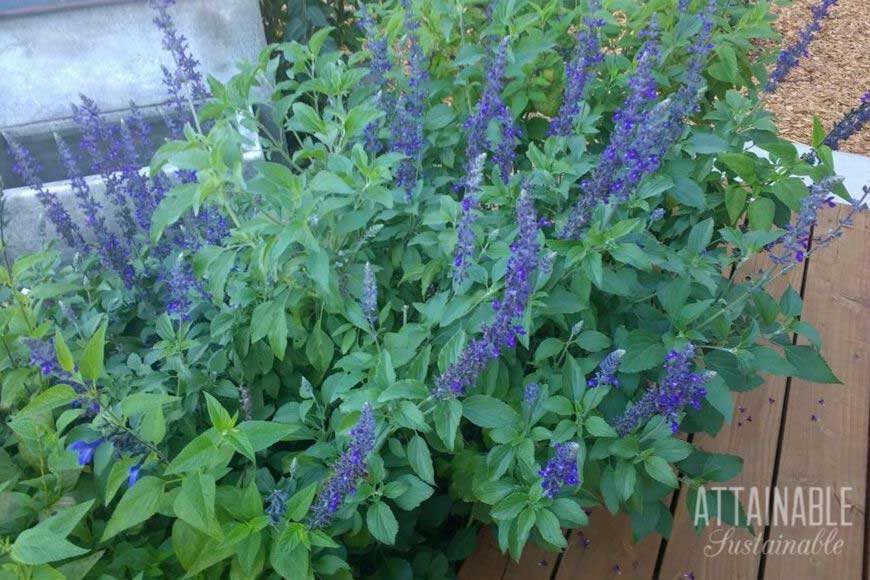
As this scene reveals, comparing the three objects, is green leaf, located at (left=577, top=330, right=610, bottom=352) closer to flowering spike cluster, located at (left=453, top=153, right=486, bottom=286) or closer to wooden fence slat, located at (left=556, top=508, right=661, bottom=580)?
flowering spike cluster, located at (left=453, top=153, right=486, bottom=286)

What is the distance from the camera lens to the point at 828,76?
17.7 ft

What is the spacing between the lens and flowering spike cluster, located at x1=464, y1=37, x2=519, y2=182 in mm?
1761

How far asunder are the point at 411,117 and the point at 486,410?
81cm

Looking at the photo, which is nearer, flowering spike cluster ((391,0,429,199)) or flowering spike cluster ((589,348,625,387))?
flowering spike cluster ((589,348,625,387))

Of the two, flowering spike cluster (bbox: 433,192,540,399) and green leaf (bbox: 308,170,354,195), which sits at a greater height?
green leaf (bbox: 308,170,354,195)

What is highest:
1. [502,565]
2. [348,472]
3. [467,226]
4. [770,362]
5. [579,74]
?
[579,74]

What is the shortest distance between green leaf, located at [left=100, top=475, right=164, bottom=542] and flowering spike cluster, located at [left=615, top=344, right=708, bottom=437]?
975mm

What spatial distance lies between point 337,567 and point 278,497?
0.71 feet

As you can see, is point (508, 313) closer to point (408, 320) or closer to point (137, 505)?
point (408, 320)

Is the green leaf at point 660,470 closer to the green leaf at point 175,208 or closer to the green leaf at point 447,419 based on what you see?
the green leaf at point 447,419

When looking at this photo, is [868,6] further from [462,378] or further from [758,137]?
[462,378]

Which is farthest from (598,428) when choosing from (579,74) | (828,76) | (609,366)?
(828,76)

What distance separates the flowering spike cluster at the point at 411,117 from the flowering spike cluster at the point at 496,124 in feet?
0.45

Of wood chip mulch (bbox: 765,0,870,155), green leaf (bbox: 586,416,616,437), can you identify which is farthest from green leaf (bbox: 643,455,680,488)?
wood chip mulch (bbox: 765,0,870,155)
